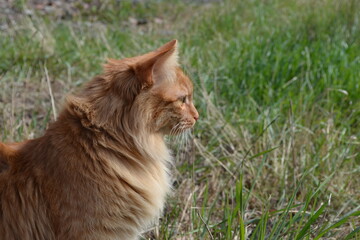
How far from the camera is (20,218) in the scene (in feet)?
6.58

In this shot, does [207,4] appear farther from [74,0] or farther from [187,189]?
[187,189]

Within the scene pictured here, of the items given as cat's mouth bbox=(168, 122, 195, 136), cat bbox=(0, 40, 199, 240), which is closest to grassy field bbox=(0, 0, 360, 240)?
cat's mouth bbox=(168, 122, 195, 136)

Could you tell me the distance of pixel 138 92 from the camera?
80.9 inches

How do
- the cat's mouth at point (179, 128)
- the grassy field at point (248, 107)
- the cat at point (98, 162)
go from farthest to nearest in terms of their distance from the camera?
the grassy field at point (248, 107), the cat's mouth at point (179, 128), the cat at point (98, 162)

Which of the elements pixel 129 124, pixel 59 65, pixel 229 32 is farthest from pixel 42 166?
pixel 229 32

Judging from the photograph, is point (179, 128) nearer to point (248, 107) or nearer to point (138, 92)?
point (138, 92)

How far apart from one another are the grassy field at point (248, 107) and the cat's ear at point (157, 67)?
0.39 m

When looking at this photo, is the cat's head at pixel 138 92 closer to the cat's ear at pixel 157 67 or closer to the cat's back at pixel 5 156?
the cat's ear at pixel 157 67

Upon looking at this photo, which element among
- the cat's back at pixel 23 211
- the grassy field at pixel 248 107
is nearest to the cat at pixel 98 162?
the cat's back at pixel 23 211

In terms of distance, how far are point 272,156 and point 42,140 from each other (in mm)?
1441

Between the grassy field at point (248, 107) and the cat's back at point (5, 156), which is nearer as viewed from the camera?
the cat's back at point (5, 156)

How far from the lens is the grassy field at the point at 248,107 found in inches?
99.0

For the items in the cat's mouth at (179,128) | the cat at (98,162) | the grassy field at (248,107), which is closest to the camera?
the cat at (98,162)

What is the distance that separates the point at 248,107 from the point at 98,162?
5.52 ft
